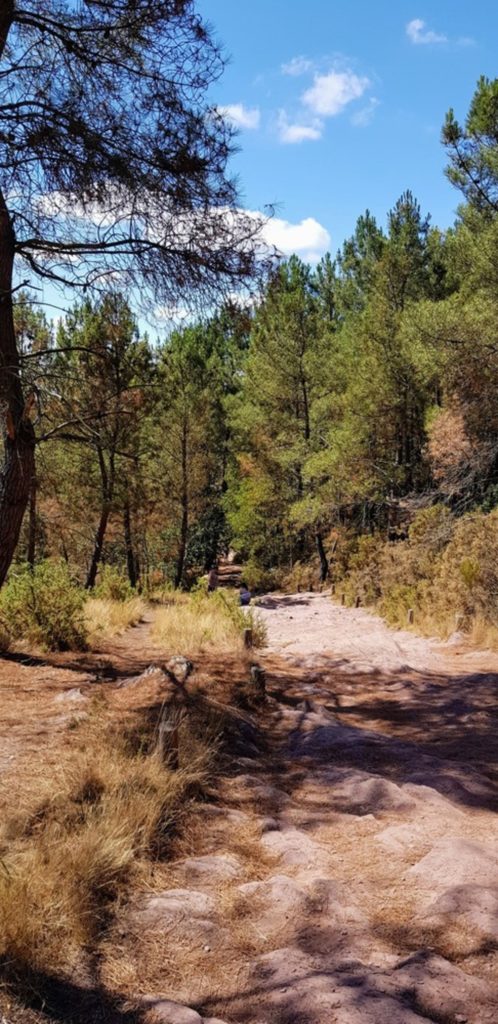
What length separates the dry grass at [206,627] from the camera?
8250mm

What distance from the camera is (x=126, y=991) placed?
2086mm

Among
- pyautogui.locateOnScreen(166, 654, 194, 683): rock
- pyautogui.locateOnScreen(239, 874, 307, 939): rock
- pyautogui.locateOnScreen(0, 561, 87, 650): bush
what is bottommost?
pyautogui.locateOnScreen(239, 874, 307, 939): rock

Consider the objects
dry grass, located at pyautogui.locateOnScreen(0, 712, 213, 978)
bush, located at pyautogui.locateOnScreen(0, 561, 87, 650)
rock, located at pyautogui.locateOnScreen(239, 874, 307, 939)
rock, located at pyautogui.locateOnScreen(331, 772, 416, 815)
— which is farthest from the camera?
bush, located at pyautogui.locateOnScreen(0, 561, 87, 650)

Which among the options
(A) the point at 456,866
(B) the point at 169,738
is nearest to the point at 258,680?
(B) the point at 169,738

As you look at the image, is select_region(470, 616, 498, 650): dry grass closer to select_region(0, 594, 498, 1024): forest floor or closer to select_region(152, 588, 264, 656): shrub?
select_region(152, 588, 264, 656): shrub

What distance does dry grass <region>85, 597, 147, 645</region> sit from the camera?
951 cm

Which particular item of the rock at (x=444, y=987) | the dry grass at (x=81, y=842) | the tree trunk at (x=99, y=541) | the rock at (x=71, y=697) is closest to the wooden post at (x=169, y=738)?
the dry grass at (x=81, y=842)

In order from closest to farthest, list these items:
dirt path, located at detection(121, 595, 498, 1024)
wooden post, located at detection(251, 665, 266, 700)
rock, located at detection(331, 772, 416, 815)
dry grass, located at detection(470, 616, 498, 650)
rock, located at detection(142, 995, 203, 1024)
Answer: rock, located at detection(142, 995, 203, 1024) → dirt path, located at detection(121, 595, 498, 1024) → rock, located at detection(331, 772, 416, 815) → wooden post, located at detection(251, 665, 266, 700) → dry grass, located at detection(470, 616, 498, 650)

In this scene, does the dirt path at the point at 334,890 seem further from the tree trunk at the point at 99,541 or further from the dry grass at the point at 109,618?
the tree trunk at the point at 99,541

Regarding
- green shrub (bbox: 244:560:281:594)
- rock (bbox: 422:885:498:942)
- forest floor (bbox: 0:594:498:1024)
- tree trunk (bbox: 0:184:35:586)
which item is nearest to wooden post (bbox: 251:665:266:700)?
forest floor (bbox: 0:594:498:1024)

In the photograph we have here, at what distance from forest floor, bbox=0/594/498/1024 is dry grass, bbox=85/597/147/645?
3044mm

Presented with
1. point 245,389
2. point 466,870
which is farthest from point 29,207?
point 245,389

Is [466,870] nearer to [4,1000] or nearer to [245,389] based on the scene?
[4,1000]

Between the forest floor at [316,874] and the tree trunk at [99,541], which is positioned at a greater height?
the tree trunk at [99,541]
